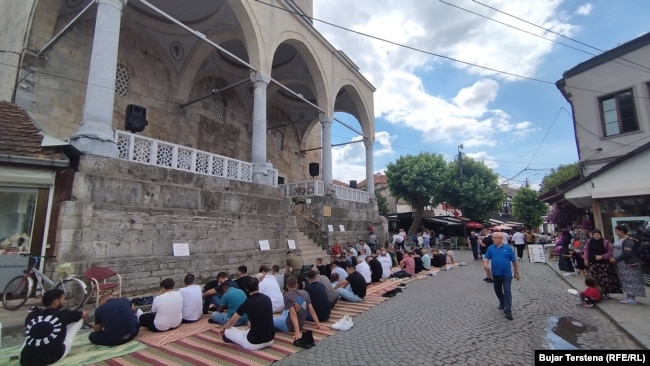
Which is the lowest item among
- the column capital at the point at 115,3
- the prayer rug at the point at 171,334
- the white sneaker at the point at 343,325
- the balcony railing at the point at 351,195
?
the prayer rug at the point at 171,334

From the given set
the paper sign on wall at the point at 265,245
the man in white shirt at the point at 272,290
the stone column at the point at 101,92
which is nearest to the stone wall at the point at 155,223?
the paper sign on wall at the point at 265,245

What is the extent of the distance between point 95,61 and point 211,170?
353 cm

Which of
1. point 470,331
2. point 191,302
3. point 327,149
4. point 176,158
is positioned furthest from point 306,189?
point 470,331

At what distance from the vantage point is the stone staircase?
11.7m

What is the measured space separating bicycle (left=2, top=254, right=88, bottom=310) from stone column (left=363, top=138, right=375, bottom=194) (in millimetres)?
14682

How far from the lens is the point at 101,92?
695 centimetres

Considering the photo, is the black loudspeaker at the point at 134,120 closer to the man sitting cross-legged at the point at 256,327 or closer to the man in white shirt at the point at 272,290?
the man in white shirt at the point at 272,290

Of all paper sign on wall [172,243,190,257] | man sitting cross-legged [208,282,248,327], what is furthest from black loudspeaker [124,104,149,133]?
man sitting cross-legged [208,282,248,327]

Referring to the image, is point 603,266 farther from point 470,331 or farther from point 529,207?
point 529,207

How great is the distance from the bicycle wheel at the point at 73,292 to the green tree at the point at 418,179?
72.5 ft

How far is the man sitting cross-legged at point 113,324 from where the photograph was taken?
4.17 m

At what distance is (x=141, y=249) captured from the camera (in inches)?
272

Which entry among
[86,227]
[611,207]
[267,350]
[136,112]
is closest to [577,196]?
[611,207]

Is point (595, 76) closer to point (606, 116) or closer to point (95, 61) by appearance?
point (606, 116)
